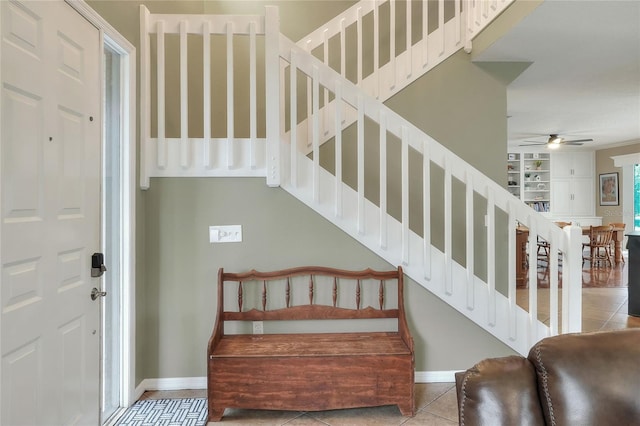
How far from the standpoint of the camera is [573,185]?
890 centimetres

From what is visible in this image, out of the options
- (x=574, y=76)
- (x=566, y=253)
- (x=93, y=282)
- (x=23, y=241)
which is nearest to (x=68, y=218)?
(x=23, y=241)

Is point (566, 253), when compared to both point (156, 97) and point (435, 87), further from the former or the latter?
point (156, 97)

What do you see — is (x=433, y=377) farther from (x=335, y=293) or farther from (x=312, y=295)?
(x=312, y=295)

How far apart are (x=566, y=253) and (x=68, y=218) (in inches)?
113

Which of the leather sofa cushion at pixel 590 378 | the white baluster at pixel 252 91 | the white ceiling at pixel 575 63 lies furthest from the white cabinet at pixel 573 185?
the leather sofa cushion at pixel 590 378

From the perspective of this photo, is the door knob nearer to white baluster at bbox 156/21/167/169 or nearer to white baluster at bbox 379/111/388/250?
white baluster at bbox 156/21/167/169

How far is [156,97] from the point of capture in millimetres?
2570

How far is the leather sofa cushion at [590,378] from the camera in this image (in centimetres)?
97

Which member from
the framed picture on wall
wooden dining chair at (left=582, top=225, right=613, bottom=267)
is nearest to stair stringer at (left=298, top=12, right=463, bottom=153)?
wooden dining chair at (left=582, top=225, right=613, bottom=267)

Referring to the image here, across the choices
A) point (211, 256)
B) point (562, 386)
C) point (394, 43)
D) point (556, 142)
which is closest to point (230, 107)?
point (211, 256)

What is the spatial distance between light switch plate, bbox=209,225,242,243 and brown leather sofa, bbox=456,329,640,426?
1.76 m

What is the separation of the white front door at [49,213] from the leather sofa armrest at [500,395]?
5.24 feet

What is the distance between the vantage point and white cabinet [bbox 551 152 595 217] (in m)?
8.87

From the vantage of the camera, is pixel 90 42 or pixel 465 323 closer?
pixel 90 42
